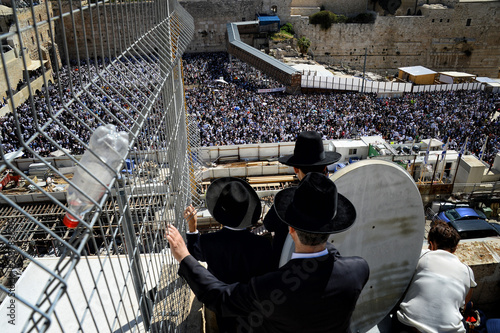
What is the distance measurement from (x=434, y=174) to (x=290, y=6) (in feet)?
82.9

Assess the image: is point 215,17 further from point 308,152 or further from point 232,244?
point 232,244

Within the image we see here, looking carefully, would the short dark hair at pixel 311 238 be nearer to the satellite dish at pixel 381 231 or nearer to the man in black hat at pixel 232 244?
the man in black hat at pixel 232 244

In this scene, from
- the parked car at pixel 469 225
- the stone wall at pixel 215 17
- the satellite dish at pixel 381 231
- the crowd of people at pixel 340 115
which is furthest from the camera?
the stone wall at pixel 215 17

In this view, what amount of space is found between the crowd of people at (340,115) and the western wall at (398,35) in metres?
10.3

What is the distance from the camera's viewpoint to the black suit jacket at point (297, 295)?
71.6 inches

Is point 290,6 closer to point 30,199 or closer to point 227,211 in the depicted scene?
point 30,199

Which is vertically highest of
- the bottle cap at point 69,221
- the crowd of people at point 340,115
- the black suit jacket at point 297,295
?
the bottle cap at point 69,221

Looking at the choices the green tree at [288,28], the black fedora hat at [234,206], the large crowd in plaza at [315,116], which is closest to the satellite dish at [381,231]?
the black fedora hat at [234,206]

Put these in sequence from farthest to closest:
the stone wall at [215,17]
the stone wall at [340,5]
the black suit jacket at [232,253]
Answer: the stone wall at [340,5] < the stone wall at [215,17] < the black suit jacket at [232,253]

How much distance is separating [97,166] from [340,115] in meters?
19.8

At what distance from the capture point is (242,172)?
1498cm

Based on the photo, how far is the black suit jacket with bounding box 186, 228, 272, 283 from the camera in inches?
103

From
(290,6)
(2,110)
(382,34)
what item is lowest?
(2,110)

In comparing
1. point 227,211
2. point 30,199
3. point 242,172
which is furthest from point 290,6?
point 227,211
